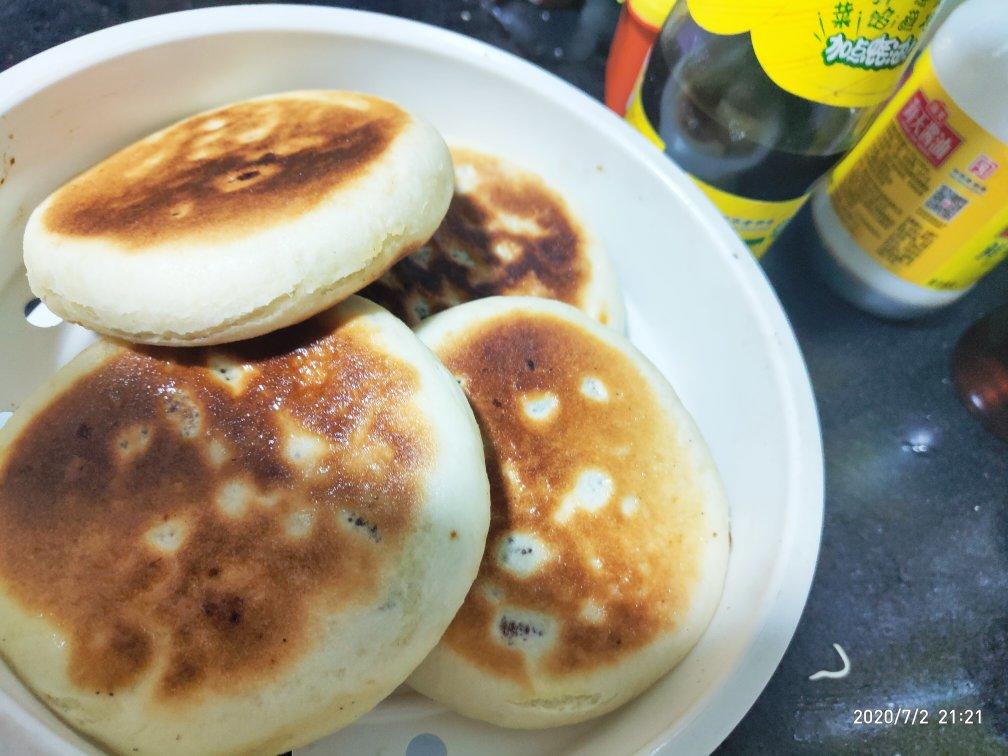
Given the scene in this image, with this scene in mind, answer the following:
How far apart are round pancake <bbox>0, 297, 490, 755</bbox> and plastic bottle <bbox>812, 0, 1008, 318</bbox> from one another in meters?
0.66

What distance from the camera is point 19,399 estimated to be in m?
0.76

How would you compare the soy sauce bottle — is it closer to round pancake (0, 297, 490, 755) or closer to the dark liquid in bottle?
the dark liquid in bottle

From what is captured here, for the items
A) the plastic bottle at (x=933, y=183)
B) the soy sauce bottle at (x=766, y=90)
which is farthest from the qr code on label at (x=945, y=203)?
the soy sauce bottle at (x=766, y=90)

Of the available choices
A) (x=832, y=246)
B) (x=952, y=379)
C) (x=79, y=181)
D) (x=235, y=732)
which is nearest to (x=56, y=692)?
(x=235, y=732)

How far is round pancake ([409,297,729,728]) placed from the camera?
2.05 feet

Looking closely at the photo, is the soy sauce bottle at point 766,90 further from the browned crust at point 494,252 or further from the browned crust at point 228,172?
the browned crust at point 228,172

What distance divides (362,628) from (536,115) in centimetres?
64

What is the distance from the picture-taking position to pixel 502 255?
33.8 inches

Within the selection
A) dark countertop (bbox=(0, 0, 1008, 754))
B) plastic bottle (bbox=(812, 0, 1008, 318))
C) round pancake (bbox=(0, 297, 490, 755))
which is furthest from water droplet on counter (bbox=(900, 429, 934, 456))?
round pancake (bbox=(0, 297, 490, 755))

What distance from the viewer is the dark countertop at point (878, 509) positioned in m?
0.83

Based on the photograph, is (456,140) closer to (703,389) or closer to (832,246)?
(703,389)

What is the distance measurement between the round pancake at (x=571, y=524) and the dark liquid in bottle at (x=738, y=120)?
0.28 metres
